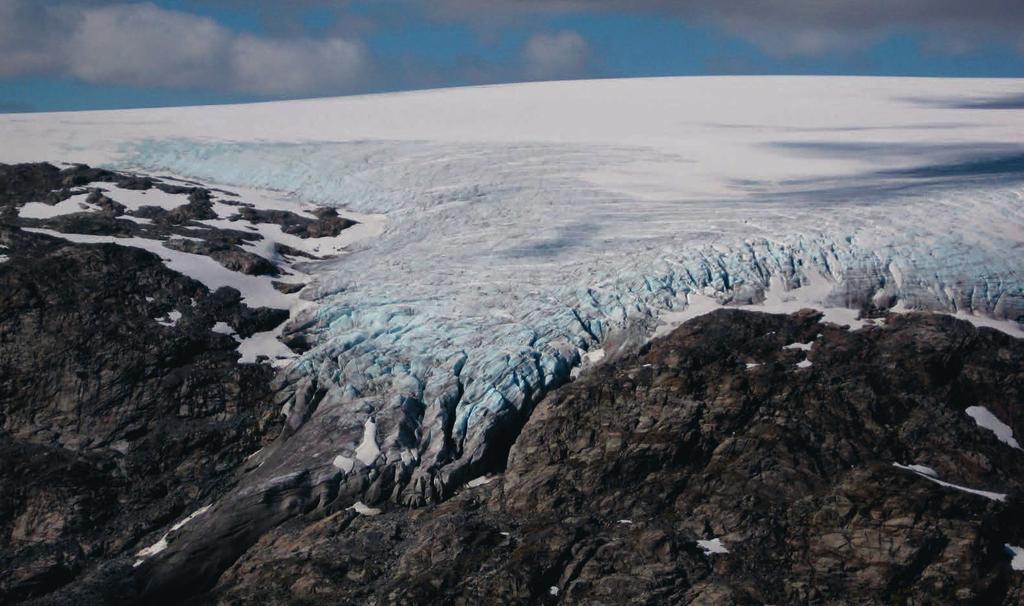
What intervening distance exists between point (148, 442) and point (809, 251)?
62.2 ft

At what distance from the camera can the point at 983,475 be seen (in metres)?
21.6

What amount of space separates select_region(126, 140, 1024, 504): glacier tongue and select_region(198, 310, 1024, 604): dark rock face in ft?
3.96

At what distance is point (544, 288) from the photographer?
2892cm

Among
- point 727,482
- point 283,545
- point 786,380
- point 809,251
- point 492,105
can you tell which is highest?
point 492,105

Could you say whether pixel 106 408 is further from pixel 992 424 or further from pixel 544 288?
pixel 992 424

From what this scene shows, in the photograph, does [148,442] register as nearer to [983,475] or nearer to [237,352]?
[237,352]

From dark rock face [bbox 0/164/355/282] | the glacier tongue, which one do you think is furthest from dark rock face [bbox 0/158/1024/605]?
dark rock face [bbox 0/164/355/282]

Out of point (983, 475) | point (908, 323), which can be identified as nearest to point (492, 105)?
point (908, 323)

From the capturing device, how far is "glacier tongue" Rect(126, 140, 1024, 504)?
25.2 metres

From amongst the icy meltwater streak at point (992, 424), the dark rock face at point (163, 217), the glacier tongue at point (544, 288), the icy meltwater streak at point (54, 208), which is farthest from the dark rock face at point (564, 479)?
the icy meltwater streak at point (54, 208)

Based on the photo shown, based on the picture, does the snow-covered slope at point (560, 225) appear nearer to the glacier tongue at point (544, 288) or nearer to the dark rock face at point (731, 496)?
the glacier tongue at point (544, 288)

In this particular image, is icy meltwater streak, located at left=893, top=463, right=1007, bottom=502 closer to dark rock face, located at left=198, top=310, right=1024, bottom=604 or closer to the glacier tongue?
dark rock face, located at left=198, top=310, right=1024, bottom=604

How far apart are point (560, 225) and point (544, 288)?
5.17m

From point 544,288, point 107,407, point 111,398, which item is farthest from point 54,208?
point 544,288
